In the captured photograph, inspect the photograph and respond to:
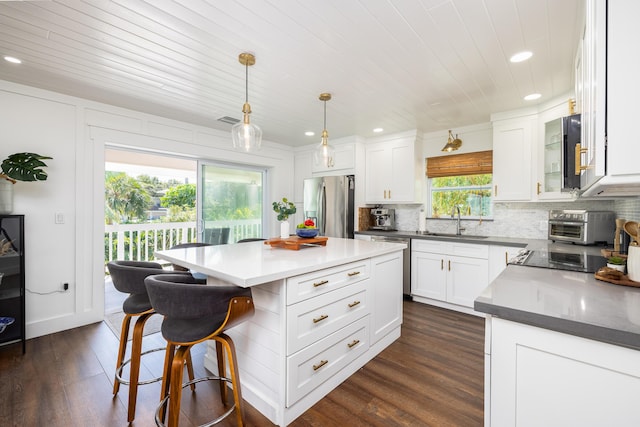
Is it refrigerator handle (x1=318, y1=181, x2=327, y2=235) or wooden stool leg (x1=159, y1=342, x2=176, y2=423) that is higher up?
refrigerator handle (x1=318, y1=181, x2=327, y2=235)

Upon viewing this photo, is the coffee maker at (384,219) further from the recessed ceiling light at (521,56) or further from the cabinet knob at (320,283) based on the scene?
the cabinet knob at (320,283)

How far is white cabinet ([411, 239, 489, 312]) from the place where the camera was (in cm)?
331

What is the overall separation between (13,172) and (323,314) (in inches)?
114

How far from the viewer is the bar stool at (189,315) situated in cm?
133

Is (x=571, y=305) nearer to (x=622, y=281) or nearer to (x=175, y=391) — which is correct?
(x=622, y=281)

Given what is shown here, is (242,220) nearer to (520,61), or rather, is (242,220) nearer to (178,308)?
(178,308)

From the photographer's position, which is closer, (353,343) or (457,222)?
(353,343)

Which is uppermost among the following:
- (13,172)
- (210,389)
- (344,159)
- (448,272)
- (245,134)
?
(344,159)

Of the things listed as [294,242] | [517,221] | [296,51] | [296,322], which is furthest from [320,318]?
[517,221]

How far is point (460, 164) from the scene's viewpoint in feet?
13.3

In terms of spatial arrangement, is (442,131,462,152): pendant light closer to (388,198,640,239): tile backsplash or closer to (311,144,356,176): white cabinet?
(388,198,640,239): tile backsplash

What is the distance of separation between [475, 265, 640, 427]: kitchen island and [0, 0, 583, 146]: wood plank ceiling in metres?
1.63

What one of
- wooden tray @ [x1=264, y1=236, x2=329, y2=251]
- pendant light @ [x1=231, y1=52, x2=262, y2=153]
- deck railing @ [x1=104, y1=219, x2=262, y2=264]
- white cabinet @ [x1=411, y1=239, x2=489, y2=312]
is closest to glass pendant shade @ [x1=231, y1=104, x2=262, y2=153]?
pendant light @ [x1=231, y1=52, x2=262, y2=153]

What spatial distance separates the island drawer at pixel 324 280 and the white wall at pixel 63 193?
106 inches
